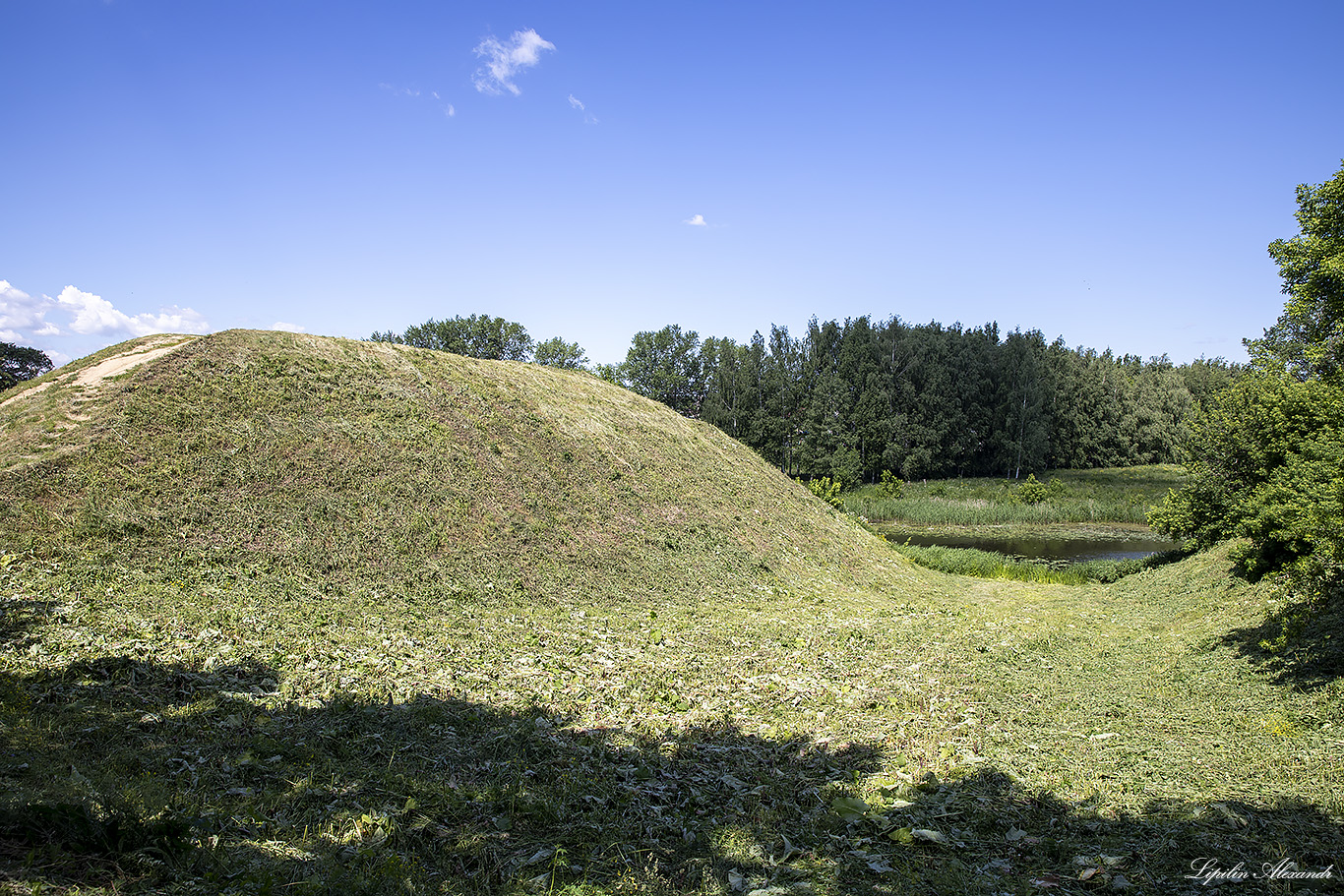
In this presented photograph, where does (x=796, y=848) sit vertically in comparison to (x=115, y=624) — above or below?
below

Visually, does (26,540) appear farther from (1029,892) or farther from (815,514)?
(815,514)

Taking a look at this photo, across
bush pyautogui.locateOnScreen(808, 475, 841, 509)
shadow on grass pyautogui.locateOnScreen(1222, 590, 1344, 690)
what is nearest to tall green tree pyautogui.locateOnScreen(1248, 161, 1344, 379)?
shadow on grass pyautogui.locateOnScreen(1222, 590, 1344, 690)

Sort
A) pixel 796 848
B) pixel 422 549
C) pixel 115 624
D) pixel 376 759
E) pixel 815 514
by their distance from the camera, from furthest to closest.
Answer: pixel 815 514 < pixel 422 549 < pixel 115 624 < pixel 376 759 < pixel 796 848

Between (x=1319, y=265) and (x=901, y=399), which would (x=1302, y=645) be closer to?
(x=1319, y=265)

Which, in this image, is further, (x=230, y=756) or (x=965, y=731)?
(x=965, y=731)

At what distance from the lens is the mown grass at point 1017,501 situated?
40906 mm

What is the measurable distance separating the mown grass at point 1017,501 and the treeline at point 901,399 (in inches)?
135

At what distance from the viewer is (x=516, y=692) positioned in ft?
26.5

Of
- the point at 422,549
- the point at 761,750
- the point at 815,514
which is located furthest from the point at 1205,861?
the point at 815,514

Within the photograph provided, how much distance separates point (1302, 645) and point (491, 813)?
9.60 m

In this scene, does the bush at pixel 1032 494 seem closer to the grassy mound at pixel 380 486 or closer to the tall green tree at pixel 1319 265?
the grassy mound at pixel 380 486

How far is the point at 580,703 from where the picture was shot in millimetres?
8008

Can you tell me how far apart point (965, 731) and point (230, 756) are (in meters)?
6.82

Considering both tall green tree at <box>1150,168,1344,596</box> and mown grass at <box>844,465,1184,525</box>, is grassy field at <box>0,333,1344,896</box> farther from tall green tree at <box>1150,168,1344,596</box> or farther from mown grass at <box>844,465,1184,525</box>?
mown grass at <box>844,465,1184,525</box>
